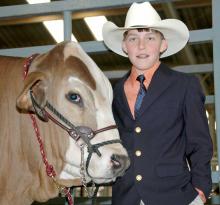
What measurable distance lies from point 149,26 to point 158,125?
506 mm

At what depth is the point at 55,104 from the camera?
2.34m

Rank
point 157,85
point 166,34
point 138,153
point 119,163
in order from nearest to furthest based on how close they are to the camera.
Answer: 1. point 119,163
2. point 138,153
3. point 157,85
4. point 166,34

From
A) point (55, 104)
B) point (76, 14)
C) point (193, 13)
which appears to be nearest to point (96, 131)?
point (55, 104)

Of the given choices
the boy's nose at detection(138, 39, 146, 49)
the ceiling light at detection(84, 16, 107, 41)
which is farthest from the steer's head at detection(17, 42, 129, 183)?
the ceiling light at detection(84, 16, 107, 41)

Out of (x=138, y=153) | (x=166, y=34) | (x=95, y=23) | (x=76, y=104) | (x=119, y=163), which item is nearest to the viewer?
(x=119, y=163)

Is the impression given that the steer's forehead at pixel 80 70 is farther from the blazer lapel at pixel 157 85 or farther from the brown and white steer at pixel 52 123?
the blazer lapel at pixel 157 85

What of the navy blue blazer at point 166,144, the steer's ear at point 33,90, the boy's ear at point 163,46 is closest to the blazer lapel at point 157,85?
the navy blue blazer at point 166,144

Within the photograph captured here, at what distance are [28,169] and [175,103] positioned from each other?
0.79m

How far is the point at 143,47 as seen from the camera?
2.53m

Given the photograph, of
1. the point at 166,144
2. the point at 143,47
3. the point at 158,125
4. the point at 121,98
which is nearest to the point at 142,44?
the point at 143,47

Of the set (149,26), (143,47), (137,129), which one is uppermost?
(149,26)

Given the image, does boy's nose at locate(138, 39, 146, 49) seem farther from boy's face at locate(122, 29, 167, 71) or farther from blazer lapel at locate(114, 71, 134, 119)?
blazer lapel at locate(114, 71, 134, 119)

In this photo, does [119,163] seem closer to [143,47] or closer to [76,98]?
[76,98]

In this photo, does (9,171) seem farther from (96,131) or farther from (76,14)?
(76,14)
